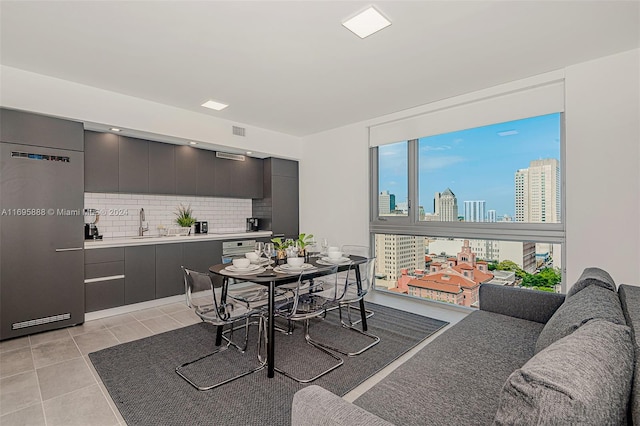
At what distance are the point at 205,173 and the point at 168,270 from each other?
62.3 inches

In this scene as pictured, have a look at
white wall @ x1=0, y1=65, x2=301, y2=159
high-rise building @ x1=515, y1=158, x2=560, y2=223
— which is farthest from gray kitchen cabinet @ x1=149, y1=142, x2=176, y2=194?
high-rise building @ x1=515, y1=158, x2=560, y2=223

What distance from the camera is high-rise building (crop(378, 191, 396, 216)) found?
486 cm

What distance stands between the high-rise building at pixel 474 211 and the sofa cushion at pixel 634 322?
6.60ft

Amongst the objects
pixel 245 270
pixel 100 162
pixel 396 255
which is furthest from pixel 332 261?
pixel 100 162

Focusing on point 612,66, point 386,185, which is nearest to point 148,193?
point 386,185

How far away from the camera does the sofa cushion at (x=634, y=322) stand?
877 millimetres

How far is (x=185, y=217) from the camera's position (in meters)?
4.92

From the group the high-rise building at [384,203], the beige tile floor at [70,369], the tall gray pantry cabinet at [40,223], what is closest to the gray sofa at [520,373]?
the beige tile floor at [70,369]

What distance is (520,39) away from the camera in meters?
2.68

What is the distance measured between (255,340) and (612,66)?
4259 mm

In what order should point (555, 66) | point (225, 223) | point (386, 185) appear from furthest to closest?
1. point (225, 223)
2. point (386, 185)
3. point (555, 66)

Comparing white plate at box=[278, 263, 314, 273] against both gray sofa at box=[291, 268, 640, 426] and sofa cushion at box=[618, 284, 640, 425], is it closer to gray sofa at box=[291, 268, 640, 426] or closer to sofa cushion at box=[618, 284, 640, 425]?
gray sofa at box=[291, 268, 640, 426]

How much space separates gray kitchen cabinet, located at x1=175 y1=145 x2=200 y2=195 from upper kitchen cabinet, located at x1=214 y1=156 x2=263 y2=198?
38 centimetres

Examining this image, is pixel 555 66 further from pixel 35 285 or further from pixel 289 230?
pixel 35 285
